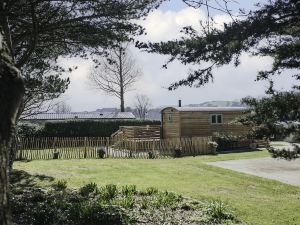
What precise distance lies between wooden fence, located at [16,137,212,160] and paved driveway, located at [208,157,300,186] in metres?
5.32

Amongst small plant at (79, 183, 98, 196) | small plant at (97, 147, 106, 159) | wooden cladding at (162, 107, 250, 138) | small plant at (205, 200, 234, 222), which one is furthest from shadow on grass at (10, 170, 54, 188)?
wooden cladding at (162, 107, 250, 138)

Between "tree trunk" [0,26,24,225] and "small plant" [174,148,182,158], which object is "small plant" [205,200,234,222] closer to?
"tree trunk" [0,26,24,225]

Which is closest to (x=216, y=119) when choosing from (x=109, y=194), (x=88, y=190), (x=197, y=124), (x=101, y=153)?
(x=197, y=124)

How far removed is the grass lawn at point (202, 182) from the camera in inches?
480

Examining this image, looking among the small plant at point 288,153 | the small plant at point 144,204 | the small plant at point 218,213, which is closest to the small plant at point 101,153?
the small plant at point 144,204

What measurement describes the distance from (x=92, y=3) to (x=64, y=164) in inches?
526

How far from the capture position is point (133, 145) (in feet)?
98.8

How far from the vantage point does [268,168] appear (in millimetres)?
22203

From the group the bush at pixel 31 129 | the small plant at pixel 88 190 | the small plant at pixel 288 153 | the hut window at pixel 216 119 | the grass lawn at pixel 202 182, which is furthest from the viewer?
the bush at pixel 31 129

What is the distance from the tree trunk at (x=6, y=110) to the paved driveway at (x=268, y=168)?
1657 cm

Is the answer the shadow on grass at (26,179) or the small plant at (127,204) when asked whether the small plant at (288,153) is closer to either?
the small plant at (127,204)

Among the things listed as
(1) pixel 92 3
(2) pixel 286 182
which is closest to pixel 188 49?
(1) pixel 92 3

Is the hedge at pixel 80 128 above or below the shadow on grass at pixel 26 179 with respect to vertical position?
above

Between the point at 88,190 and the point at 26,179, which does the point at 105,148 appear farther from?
the point at 88,190
